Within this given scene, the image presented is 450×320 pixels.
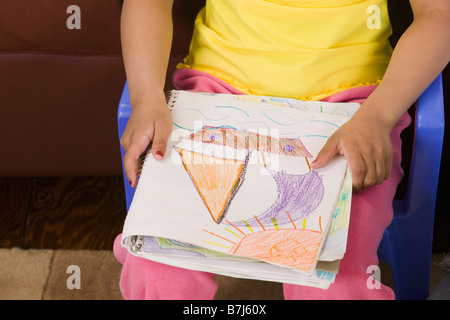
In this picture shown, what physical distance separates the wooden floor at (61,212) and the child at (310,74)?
414 mm

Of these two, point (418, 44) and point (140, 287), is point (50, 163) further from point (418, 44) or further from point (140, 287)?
point (418, 44)

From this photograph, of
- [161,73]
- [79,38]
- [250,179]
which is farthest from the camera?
[79,38]

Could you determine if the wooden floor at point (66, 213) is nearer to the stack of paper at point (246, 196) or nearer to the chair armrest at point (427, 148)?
the chair armrest at point (427, 148)

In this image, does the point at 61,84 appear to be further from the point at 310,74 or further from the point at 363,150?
the point at 363,150

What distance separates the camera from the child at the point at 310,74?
1.99 feet

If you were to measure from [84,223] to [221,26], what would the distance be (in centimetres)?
54

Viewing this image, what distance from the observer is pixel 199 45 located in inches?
30.9

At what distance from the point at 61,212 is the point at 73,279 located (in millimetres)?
173

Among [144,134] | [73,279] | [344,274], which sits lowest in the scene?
[73,279]

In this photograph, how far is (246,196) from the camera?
588 mm

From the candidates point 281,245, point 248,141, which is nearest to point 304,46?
point 248,141

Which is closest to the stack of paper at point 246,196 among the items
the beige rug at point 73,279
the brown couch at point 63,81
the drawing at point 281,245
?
the drawing at point 281,245

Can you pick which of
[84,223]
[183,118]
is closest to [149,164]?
[183,118]

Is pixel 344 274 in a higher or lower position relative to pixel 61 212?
higher
